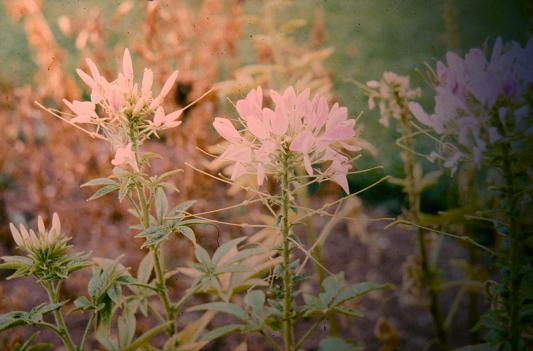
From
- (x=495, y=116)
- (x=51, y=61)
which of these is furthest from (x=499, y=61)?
(x=51, y=61)

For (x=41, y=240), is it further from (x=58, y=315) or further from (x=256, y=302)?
(x=256, y=302)

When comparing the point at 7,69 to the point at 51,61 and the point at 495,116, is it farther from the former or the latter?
the point at 495,116

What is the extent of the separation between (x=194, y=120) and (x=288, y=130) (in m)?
1.29

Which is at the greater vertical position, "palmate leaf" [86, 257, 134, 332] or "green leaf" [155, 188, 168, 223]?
"green leaf" [155, 188, 168, 223]

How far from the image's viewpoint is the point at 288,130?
0.93 metres

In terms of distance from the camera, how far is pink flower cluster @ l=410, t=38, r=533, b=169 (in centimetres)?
89

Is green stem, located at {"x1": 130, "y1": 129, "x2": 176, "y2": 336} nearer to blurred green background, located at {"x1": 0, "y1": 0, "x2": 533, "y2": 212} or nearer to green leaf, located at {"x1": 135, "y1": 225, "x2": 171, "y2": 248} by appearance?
green leaf, located at {"x1": 135, "y1": 225, "x2": 171, "y2": 248}

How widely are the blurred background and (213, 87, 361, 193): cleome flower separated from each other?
81cm

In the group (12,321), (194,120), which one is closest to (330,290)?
(12,321)

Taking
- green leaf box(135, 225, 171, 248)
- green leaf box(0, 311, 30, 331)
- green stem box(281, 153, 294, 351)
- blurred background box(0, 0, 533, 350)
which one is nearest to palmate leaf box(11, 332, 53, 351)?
green leaf box(0, 311, 30, 331)

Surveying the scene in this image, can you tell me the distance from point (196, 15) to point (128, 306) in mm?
1660

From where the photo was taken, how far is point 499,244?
5.60 feet

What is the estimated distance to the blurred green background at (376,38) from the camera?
2217mm

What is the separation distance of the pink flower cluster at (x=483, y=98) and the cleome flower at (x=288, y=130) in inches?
6.8
